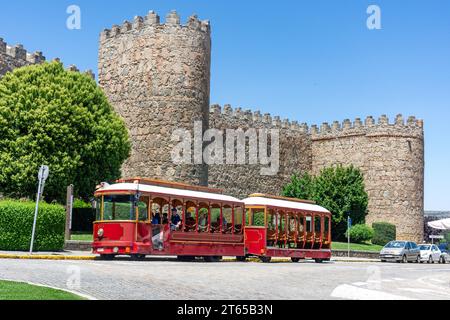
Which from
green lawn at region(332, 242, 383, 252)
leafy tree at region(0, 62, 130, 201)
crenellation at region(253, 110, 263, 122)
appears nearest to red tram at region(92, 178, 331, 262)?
leafy tree at region(0, 62, 130, 201)

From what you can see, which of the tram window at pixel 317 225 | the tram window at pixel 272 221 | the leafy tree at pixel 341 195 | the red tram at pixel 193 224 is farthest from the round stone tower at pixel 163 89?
the leafy tree at pixel 341 195

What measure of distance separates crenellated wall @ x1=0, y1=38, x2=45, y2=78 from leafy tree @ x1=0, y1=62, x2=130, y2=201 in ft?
14.9

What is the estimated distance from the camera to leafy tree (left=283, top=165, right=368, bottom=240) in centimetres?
4919

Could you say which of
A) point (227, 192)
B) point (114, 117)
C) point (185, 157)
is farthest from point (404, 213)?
point (114, 117)

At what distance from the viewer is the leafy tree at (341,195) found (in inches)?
1937

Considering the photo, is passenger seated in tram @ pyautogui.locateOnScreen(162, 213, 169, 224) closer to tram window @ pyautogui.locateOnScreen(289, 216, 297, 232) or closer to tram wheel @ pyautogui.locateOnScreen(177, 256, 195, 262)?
tram wheel @ pyautogui.locateOnScreen(177, 256, 195, 262)

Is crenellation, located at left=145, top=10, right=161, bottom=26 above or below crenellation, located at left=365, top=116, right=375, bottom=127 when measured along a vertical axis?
above

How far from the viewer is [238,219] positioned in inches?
1043

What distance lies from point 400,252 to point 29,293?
28656 mm

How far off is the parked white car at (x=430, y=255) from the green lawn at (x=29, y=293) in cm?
3162

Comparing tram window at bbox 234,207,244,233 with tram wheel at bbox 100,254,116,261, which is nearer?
tram wheel at bbox 100,254,116,261

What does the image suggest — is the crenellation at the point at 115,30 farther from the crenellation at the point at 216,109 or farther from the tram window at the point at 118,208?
the tram window at the point at 118,208

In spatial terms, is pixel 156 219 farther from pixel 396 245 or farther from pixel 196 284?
pixel 396 245

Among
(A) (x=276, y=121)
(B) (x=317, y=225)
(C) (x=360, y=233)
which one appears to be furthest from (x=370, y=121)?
(B) (x=317, y=225)
